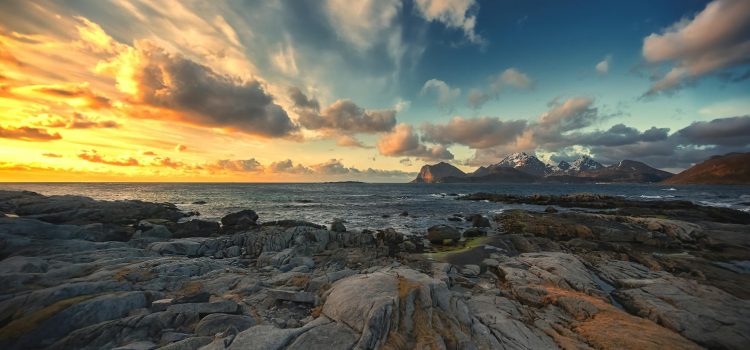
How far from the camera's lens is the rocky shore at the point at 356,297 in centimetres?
992

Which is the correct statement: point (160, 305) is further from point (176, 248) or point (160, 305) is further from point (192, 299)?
point (176, 248)

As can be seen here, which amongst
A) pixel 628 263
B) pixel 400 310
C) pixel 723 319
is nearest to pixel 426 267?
pixel 400 310

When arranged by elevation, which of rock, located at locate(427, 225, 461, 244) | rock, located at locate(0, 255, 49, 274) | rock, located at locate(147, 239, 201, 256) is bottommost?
rock, located at locate(427, 225, 461, 244)

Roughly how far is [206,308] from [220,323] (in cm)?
163

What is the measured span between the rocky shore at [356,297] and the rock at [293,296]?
0.16ft

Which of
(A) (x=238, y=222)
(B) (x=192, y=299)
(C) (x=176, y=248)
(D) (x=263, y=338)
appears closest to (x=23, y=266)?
(C) (x=176, y=248)

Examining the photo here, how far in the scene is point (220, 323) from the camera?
1056 cm

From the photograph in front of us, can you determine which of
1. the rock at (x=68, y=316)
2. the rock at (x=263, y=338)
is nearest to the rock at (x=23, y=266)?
the rock at (x=68, y=316)

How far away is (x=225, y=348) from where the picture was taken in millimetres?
8602

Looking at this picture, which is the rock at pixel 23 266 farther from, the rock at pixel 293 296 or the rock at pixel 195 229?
the rock at pixel 195 229

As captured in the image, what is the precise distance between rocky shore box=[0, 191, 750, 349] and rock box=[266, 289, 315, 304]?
0.16ft

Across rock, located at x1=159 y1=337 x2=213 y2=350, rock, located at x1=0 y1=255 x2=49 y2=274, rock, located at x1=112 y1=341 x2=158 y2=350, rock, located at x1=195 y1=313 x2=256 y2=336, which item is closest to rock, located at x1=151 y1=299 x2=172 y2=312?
rock, located at x1=112 y1=341 x2=158 y2=350

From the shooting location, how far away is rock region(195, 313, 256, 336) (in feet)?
33.6

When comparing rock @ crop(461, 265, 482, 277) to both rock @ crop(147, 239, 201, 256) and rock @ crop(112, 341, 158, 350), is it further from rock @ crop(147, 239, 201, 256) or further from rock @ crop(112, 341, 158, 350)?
rock @ crop(147, 239, 201, 256)
